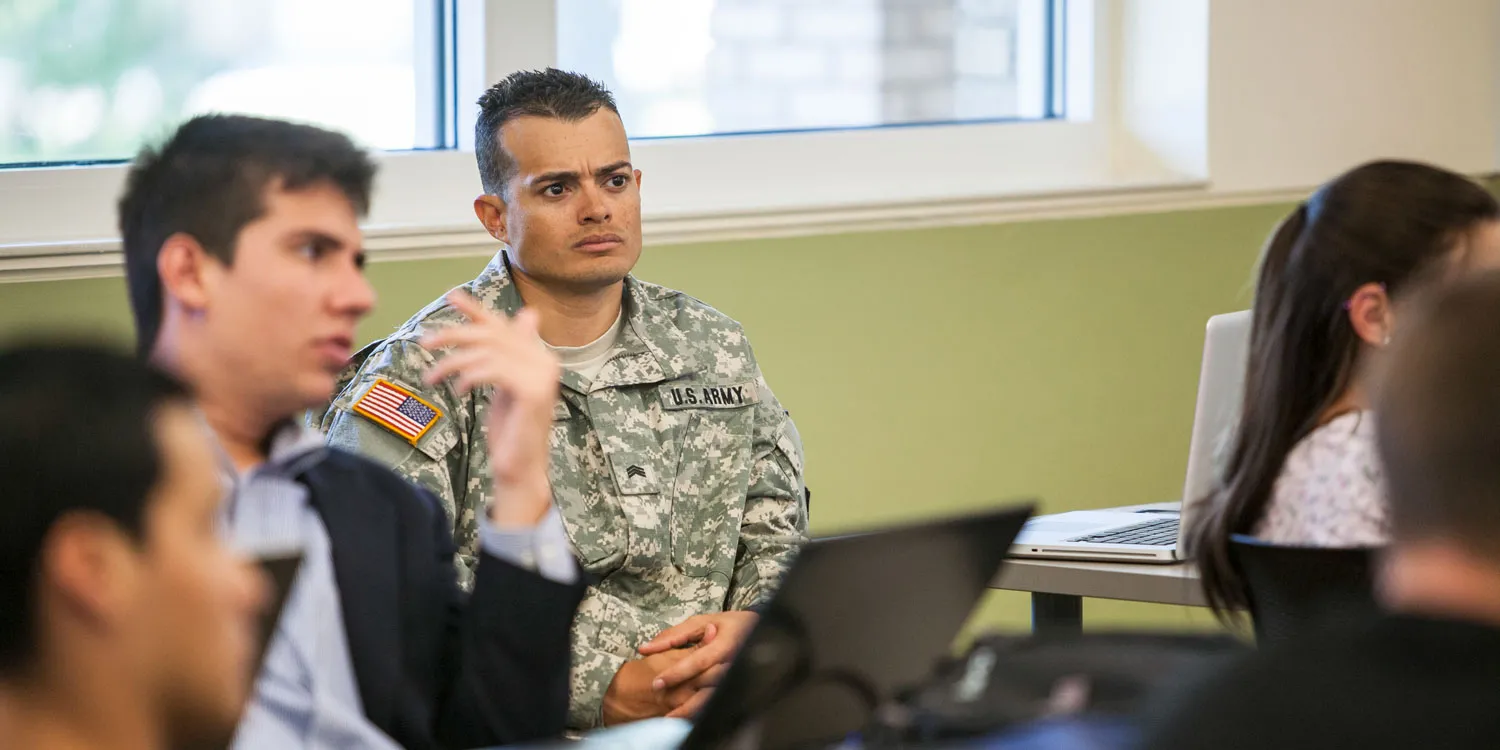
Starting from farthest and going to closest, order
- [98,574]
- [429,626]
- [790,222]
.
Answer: [790,222] → [429,626] → [98,574]

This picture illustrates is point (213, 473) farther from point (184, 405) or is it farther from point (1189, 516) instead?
point (1189, 516)

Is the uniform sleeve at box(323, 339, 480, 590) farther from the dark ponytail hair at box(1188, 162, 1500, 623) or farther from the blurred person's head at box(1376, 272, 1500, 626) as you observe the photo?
the blurred person's head at box(1376, 272, 1500, 626)

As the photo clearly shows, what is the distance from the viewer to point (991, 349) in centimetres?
357

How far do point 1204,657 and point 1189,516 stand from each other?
67 cm

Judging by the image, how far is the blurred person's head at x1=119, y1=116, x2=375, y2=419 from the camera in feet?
4.33

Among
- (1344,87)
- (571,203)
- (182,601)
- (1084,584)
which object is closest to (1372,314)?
(1084,584)

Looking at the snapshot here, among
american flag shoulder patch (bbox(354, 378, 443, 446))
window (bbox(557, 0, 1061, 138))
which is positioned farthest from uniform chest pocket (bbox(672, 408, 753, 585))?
window (bbox(557, 0, 1061, 138))

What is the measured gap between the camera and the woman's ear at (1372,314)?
1.80 meters

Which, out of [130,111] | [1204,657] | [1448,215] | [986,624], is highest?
[130,111]

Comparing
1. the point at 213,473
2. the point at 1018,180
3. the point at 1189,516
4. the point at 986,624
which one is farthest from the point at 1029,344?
the point at 213,473

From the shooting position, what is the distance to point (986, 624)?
12.0ft

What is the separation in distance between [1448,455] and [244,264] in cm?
90

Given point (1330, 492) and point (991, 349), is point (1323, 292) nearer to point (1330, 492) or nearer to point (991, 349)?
point (1330, 492)

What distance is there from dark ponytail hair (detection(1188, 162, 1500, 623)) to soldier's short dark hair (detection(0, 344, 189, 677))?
1221mm
